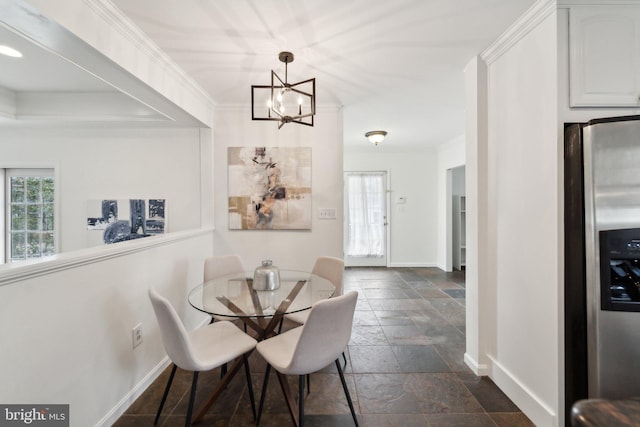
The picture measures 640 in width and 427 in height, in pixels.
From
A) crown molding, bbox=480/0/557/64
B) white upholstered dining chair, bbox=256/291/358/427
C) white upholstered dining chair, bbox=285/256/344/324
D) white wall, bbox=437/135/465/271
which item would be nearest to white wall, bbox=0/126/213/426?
white upholstered dining chair, bbox=256/291/358/427

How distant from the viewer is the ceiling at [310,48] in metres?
1.56

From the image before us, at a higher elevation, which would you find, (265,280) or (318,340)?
(265,280)

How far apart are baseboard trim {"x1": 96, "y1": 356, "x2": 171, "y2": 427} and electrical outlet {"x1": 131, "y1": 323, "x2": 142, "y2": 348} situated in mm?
286

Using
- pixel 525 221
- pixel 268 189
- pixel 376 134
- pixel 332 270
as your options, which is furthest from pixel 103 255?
pixel 376 134

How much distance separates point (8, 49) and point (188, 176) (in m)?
1.56

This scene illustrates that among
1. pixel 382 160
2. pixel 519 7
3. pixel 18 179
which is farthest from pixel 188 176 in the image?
pixel 382 160

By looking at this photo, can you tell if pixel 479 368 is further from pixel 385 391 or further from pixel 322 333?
pixel 322 333

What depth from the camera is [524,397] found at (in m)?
1.68

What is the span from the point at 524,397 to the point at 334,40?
104 inches

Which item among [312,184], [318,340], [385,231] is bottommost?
[318,340]

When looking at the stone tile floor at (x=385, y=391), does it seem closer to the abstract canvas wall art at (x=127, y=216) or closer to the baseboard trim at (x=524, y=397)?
the baseboard trim at (x=524, y=397)

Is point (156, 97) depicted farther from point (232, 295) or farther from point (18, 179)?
point (18, 179)

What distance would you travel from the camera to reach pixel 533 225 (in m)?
1.62

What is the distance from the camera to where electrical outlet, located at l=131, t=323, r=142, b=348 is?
1765mm
